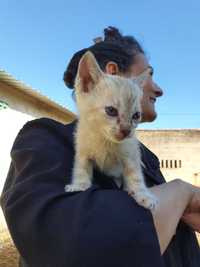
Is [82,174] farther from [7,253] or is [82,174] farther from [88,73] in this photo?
[7,253]

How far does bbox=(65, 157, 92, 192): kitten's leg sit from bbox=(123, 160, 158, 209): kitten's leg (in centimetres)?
11

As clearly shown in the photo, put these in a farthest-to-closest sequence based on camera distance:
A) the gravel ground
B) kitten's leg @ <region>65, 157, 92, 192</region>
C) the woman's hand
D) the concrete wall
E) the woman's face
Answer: the concrete wall
the gravel ground
the woman's face
the woman's hand
kitten's leg @ <region>65, 157, 92, 192</region>

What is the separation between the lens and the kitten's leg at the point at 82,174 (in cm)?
124

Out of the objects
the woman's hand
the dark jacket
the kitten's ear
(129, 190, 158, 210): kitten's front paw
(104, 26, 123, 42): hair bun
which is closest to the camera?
the dark jacket

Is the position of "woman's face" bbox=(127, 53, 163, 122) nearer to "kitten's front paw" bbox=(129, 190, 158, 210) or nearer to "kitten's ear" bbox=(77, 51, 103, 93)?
"kitten's ear" bbox=(77, 51, 103, 93)

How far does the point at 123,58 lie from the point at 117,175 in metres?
0.66

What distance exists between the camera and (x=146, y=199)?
1.16 metres

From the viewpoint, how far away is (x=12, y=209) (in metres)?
1.10

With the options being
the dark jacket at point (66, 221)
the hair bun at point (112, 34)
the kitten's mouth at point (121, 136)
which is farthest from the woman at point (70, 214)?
the hair bun at point (112, 34)

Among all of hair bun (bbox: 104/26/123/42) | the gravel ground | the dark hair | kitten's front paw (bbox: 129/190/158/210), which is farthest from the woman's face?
the gravel ground

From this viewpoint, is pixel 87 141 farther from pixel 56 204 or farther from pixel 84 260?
pixel 84 260

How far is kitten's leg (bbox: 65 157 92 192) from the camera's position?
4.06 feet

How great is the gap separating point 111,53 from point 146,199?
0.81 metres

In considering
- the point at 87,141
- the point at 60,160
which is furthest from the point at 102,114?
the point at 60,160
